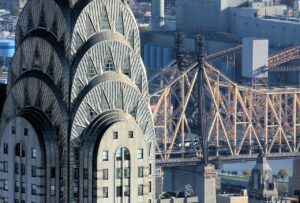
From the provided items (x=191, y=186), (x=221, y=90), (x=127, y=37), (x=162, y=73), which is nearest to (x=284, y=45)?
(x=221, y=90)

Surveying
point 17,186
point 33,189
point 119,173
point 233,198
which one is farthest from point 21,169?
point 233,198

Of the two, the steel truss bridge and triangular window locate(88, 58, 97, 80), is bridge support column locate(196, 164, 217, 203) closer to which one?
the steel truss bridge

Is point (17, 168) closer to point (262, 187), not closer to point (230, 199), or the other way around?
point (230, 199)

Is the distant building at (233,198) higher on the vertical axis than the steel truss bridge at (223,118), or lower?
lower

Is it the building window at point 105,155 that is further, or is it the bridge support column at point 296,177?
the bridge support column at point 296,177

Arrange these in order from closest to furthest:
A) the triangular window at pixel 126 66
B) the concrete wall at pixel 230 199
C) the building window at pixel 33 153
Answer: the building window at pixel 33 153 < the triangular window at pixel 126 66 < the concrete wall at pixel 230 199

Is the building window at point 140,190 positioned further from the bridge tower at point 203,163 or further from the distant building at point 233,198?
the bridge tower at point 203,163

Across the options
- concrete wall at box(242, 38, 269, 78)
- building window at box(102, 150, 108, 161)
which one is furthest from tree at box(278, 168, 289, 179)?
building window at box(102, 150, 108, 161)

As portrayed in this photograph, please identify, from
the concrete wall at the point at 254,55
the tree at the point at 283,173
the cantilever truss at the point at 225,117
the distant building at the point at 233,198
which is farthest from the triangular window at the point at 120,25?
the concrete wall at the point at 254,55
